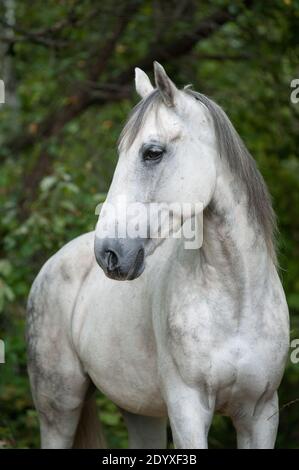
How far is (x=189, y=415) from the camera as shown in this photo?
3.25m

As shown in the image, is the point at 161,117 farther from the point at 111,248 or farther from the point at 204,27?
the point at 204,27

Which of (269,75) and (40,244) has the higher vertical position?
(269,75)

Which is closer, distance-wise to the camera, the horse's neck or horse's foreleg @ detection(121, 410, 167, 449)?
the horse's neck

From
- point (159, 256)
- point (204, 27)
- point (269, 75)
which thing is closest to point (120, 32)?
point (204, 27)

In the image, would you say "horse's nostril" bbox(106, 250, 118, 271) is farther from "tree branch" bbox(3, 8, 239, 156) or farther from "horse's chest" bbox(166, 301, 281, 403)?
"tree branch" bbox(3, 8, 239, 156)

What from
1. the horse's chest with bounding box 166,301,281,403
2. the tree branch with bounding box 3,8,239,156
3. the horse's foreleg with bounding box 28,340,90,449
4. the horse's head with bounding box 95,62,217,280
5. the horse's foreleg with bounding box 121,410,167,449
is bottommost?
the horse's foreleg with bounding box 121,410,167,449

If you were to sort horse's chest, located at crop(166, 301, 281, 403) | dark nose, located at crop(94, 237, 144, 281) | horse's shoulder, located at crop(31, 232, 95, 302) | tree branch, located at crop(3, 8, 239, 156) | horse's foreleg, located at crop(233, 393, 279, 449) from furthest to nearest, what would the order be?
tree branch, located at crop(3, 8, 239, 156)
horse's shoulder, located at crop(31, 232, 95, 302)
horse's foreleg, located at crop(233, 393, 279, 449)
horse's chest, located at crop(166, 301, 281, 403)
dark nose, located at crop(94, 237, 144, 281)

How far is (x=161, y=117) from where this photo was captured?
124 inches

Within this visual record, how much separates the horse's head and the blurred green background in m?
2.57

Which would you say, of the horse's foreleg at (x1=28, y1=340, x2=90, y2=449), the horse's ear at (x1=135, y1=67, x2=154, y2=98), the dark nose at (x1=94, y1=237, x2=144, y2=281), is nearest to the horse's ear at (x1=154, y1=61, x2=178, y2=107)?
the horse's ear at (x1=135, y1=67, x2=154, y2=98)

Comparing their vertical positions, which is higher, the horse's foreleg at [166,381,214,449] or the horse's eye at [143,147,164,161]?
the horse's eye at [143,147,164,161]

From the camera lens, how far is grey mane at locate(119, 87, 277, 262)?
3189 millimetres

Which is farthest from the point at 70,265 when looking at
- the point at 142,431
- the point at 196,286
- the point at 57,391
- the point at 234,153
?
the point at 234,153

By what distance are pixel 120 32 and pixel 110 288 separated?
4135mm
